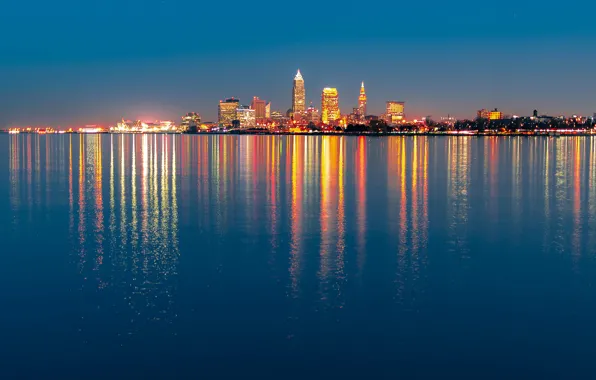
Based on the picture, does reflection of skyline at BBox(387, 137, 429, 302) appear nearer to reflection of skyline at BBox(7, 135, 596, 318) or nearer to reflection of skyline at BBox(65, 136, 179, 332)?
reflection of skyline at BBox(7, 135, 596, 318)

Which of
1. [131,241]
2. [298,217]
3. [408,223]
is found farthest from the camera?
[298,217]

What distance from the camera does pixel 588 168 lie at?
118 ft

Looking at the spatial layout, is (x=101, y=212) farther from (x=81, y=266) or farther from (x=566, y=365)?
(x=566, y=365)

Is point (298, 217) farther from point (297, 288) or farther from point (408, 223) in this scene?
point (297, 288)

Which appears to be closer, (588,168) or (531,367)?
(531,367)

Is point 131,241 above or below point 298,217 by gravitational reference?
below

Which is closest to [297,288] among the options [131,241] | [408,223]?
[131,241]

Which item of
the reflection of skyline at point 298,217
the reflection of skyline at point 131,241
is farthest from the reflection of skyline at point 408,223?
the reflection of skyline at point 131,241

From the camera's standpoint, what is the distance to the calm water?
7250 mm

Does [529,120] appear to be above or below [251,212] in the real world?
above

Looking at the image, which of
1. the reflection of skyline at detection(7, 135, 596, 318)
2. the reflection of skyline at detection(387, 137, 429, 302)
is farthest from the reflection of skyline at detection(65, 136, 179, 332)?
the reflection of skyline at detection(387, 137, 429, 302)

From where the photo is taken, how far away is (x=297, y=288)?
9844 millimetres

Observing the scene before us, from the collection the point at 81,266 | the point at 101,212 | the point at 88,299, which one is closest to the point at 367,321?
the point at 88,299

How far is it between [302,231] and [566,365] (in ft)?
26.6
